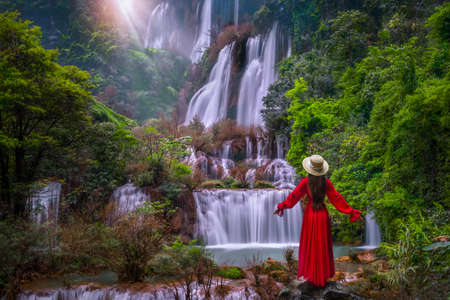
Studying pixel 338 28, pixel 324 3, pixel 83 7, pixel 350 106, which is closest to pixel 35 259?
pixel 350 106

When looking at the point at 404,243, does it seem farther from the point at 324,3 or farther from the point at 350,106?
the point at 324,3

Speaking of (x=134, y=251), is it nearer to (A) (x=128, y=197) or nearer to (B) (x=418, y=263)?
(B) (x=418, y=263)

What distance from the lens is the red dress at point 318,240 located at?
184 inches

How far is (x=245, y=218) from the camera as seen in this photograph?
1352cm

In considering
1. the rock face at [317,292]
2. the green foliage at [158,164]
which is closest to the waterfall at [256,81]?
the green foliage at [158,164]

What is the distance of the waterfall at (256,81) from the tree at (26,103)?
16.2 metres

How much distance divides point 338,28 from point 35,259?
1671cm

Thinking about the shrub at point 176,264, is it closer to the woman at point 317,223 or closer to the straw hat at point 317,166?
the woman at point 317,223

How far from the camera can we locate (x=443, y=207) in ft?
22.2

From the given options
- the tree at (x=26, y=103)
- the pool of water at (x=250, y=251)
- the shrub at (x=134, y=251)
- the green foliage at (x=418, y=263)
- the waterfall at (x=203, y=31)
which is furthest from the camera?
the waterfall at (x=203, y=31)

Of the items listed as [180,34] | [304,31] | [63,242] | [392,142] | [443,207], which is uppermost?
[180,34]

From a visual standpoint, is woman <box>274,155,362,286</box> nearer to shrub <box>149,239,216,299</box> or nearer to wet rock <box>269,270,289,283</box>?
wet rock <box>269,270,289,283</box>

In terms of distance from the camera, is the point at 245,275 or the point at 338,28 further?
the point at 338,28

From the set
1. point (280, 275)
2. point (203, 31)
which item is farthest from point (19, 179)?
point (203, 31)
